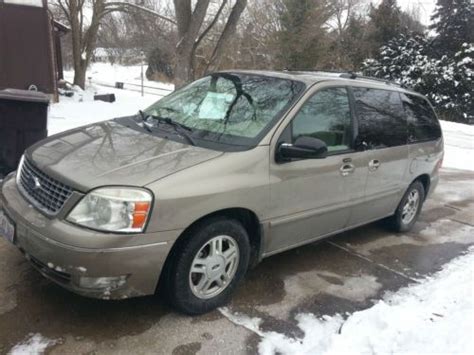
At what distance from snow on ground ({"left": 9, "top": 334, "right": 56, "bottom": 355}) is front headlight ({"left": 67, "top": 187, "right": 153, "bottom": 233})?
0.76 metres

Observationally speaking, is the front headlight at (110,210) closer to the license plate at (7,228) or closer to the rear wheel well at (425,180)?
the license plate at (7,228)

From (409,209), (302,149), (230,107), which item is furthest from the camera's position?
(409,209)

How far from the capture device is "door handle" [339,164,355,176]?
399 cm

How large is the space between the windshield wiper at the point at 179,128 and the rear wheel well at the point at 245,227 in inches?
22.1

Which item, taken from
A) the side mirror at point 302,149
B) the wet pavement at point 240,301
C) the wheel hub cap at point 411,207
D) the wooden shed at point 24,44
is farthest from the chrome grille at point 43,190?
the wooden shed at point 24,44

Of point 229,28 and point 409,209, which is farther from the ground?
point 229,28

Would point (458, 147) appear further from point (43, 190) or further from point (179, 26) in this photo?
point (43, 190)

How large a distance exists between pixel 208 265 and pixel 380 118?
237 cm

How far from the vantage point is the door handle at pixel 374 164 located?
432 centimetres

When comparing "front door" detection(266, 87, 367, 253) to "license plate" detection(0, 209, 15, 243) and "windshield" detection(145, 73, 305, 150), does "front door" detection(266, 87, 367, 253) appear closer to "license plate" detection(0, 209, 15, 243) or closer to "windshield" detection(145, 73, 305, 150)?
"windshield" detection(145, 73, 305, 150)

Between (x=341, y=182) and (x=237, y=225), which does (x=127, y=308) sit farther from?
(x=341, y=182)

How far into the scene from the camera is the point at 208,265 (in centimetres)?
322

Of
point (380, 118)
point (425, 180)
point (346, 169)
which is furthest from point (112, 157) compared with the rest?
point (425, 180)

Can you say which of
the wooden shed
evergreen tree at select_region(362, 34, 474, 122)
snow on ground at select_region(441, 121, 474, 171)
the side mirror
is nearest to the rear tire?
the side mirror
